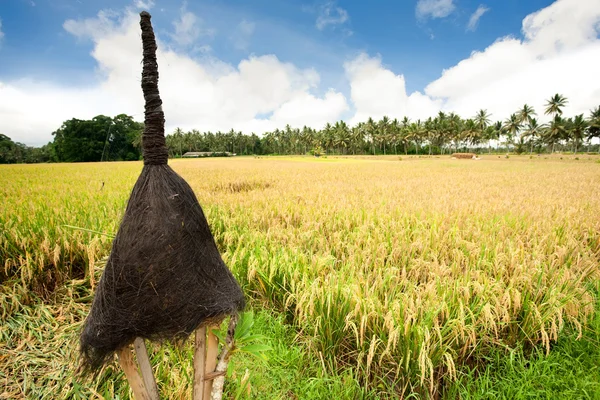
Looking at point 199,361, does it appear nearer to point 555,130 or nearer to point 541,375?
point 541,375

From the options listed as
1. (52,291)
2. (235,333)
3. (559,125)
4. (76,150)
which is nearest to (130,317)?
(235,333)

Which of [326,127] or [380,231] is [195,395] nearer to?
[380,231]

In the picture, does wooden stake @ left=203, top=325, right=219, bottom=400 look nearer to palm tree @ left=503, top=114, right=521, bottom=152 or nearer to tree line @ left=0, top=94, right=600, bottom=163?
Answer: tree line @ left=0, top=94, right=600, bottom=163

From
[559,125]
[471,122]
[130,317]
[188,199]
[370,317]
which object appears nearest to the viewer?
[130,317]

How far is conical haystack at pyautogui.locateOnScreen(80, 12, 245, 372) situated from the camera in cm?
105

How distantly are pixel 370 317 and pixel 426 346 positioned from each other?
0.45 metres

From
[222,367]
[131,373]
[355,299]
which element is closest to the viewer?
[131,373]

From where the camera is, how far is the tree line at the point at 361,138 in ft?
140

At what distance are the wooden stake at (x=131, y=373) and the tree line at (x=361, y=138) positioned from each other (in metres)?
34.9

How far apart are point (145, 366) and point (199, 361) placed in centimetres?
24

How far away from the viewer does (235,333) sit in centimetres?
123

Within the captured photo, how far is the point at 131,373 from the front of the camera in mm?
1154

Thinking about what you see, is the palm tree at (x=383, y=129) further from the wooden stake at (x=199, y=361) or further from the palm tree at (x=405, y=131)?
the wooden stake at (x=199, y=361)

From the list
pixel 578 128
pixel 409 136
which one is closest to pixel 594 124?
pixel 578 128
